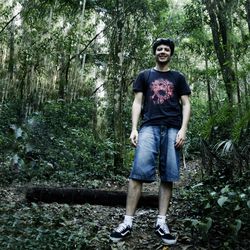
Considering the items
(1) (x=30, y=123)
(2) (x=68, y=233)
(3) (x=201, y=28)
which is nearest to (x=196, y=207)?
(2) (x=68, y=233)

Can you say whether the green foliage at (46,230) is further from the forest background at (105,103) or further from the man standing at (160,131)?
the man standing at (160,131)

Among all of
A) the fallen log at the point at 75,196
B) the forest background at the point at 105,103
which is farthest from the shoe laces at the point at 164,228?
the fallen log at the point at 75,196

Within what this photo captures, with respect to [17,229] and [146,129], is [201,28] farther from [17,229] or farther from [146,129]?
[17,229]

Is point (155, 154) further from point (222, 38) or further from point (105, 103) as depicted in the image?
point (105, 103)

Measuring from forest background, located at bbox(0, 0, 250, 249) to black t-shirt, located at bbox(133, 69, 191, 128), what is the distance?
947 millimetres

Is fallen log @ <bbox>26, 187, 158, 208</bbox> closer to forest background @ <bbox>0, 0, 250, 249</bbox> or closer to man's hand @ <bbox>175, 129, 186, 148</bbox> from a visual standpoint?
forest background @ <bbox>0, 0, 250, 249</bbox>

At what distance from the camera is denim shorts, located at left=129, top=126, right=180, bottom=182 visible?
394 centimetres

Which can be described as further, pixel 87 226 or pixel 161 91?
pixel 87 226

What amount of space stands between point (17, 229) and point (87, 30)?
35.7ft

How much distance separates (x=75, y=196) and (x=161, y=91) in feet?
8.59

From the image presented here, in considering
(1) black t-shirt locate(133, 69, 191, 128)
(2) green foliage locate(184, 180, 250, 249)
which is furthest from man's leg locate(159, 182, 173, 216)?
(1) black t-shirt locate(133, 69, 191, 128)

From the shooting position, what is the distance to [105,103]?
41.8 feet

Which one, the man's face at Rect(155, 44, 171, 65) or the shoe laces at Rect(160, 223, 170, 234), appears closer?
the shoe laces at Rect(160, 223, 170, 234)

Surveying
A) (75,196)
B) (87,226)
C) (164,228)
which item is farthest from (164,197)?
(75,196)
